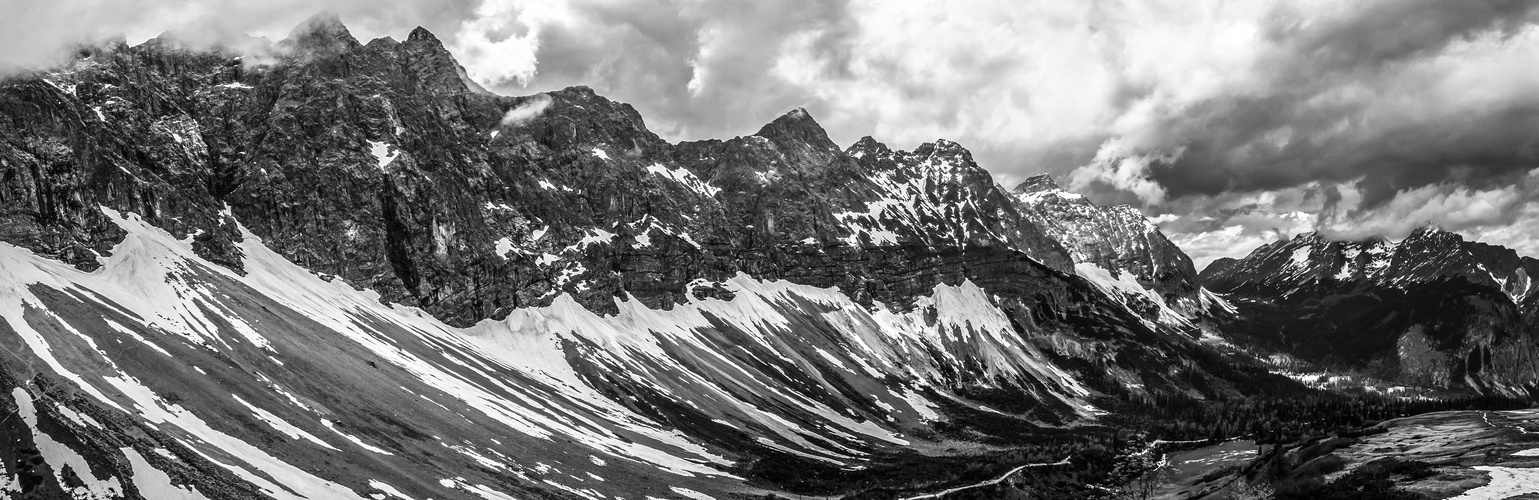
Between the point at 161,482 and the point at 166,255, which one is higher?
the point at 166,255

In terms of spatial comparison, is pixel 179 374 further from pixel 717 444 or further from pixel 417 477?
pixel 717 444

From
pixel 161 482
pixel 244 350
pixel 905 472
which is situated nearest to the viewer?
pixel 161 482

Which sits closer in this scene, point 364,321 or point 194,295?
point 194,295

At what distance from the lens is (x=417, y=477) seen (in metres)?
126

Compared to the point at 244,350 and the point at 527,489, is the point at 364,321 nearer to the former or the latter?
the point at 244,350

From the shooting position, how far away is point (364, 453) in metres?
128

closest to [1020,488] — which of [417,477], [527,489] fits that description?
[527,489]

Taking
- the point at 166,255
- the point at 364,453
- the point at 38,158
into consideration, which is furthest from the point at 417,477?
the point at 38,158

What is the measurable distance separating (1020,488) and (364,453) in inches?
4213

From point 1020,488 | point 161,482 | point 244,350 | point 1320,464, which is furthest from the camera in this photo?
point 1020,488

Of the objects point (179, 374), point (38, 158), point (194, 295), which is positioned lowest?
point (179, 374)

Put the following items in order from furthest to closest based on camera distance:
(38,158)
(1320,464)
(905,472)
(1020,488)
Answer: (905,472) < (38,158) < (1020,488) < (1320,464)

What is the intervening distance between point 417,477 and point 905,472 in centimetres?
9598

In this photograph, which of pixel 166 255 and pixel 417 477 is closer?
pixel 417 477
